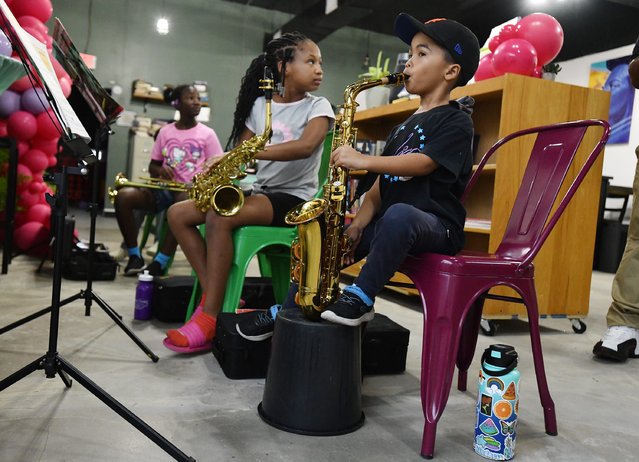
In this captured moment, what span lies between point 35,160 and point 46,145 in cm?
16

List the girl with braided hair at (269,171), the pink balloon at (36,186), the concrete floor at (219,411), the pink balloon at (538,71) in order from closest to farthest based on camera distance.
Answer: the concrete floor at (219,411), the girl with braided hair at (269,171), the pink balloon at (538,71), the pink balloon at (36,186)

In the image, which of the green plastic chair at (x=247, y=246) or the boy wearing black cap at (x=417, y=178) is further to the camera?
the green plastic chair at (x=247, y=246)

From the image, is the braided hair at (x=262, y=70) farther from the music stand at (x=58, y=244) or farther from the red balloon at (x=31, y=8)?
the red balloon at (x=31, y=8)

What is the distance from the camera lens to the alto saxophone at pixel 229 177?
2193 millimetres

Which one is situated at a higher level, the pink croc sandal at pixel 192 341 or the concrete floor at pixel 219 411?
the pink croc sandal at pixel 192 341

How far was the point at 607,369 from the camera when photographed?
2.36 meters

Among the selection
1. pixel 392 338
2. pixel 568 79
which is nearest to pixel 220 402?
pixel 392 338

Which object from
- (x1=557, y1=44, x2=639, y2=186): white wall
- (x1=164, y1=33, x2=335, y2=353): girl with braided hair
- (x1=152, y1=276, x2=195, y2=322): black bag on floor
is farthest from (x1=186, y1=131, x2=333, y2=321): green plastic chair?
(x1=557, y1=44, x2=639, y2=186): white wall

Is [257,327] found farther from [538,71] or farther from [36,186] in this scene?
[36,186]

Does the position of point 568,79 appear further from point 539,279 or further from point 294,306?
point 294,306

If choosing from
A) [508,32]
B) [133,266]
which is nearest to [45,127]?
[133,266]

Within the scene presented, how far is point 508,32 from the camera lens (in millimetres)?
3156

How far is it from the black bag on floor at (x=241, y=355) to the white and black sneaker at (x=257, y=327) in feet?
0.07

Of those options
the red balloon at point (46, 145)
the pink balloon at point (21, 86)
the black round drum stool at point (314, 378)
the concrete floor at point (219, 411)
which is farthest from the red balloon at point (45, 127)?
the black round drum stool at point (314, 378)
